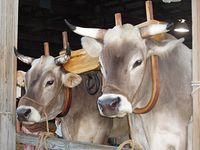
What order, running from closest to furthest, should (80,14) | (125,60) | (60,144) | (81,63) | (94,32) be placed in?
(125,60), (94,32), (60,144), (81,63), (80,14)

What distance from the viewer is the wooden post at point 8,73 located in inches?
149

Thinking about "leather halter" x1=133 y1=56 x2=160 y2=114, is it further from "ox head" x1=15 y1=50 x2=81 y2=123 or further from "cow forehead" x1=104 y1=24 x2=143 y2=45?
"ox head" x1=15 y1=50 x2=81 y2=123

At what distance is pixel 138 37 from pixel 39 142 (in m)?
1.14

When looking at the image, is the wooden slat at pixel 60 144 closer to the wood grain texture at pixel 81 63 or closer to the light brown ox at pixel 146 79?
the light brown ox at pixel 146 79

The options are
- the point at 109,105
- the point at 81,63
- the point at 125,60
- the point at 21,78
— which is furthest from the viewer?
the point at 21,78

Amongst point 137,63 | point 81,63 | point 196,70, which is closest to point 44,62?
point 81,63

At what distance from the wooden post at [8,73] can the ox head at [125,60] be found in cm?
99

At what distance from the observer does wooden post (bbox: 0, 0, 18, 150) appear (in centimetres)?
379

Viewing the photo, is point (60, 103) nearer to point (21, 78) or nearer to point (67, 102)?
point (67, 102)

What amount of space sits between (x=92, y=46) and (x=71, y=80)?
0.65 m

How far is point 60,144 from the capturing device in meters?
3.38

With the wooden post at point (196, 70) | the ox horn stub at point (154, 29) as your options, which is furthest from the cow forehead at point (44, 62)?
the wooden post at point (196, 70)

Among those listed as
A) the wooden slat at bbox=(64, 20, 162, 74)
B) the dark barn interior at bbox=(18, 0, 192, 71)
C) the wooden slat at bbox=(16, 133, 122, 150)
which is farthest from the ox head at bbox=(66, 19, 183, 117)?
the dark barn interior at bbox=(18, 0, 192, 71)

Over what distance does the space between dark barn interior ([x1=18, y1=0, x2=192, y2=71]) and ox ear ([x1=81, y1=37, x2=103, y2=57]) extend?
4.96 meters
